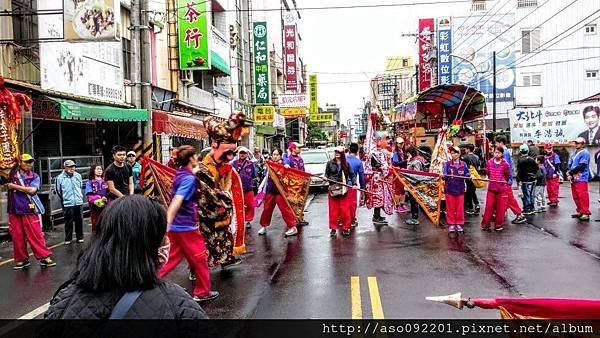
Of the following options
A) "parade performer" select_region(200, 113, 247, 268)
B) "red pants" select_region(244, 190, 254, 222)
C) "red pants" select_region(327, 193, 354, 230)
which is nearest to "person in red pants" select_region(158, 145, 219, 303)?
"parade performer" select_region(200, 113, 247, 268)

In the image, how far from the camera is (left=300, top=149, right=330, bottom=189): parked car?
22.2m

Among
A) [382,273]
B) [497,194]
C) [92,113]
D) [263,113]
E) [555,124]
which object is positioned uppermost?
[263,113]

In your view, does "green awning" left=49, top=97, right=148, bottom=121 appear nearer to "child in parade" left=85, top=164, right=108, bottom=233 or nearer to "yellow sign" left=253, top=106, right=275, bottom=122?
"child in parade" left=85, top=164, right=108, bottom=233

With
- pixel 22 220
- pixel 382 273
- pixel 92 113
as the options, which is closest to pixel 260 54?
pixel 92 113

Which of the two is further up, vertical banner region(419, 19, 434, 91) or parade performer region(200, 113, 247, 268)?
vertical banner region(419, 19, 434, 91)

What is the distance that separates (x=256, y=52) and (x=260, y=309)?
112ft

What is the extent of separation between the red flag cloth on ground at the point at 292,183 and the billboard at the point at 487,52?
104 feet

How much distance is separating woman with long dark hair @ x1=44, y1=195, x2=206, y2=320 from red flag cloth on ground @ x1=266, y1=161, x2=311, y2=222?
9669mm

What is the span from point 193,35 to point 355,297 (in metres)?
18.1

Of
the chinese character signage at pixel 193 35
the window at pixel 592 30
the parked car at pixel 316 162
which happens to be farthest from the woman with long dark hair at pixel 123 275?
the window at pixel 592 30

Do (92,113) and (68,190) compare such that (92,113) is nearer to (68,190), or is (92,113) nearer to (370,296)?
(68,190)

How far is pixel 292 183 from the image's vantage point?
1206cm

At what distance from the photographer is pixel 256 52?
A: 3884 cm

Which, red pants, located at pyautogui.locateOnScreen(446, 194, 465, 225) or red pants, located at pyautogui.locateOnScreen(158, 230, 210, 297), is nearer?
red pants, located at pyautogui.locateOnScreen(158, 230, 210, 297)
